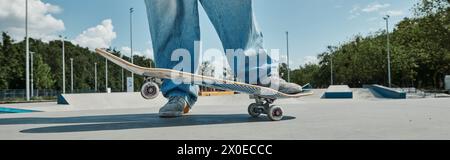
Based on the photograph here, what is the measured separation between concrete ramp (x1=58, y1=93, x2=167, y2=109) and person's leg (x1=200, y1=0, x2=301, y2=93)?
875cm

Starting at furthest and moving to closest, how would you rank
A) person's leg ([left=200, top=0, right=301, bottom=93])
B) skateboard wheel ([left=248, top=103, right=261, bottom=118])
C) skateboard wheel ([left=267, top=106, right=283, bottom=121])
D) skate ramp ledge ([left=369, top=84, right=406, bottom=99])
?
skate ramp ledge ([left=369, top=84, right=406, bottom=99]) < skateboard wheel ([left=248, top=103, right=261, bottom=118]) < person's leg ([left=200, top=0, right=301, bottom=93]) < skateboard wheel ([left=267, top=106, right=283, bottom=121])

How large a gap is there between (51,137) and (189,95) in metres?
3.57

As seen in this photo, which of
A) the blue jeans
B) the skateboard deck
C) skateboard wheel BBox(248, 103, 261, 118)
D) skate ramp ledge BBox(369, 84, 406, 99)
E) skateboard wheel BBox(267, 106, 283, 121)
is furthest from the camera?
skate ramp ledge BBox(369, 84, 406, 99)

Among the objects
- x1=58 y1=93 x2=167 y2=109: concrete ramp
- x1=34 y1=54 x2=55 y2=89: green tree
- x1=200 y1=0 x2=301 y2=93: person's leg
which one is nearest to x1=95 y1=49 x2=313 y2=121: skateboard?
x1=200 y1=0 x2=301 y2=93: person's leg

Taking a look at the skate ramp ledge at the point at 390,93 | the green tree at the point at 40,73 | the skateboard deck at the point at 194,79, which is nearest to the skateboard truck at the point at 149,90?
the skateboard deck at the point at 194,79

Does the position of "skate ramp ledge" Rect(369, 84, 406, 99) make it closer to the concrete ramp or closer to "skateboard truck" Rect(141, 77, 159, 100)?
the concrete ramp

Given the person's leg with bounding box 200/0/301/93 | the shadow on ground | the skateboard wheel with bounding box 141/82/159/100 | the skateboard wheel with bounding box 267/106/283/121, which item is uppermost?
the person's leg with bounding box 200/0/301/93

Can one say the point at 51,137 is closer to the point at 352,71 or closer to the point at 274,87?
the point at 274,87

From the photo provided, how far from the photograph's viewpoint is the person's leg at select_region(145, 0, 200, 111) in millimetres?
8273

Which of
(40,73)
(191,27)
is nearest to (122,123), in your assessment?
(191,27)

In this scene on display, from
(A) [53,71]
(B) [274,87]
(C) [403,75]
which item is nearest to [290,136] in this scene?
(B) [274,87]

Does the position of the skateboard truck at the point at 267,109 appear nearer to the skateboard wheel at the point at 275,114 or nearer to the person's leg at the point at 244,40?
the skateboard wheel at the point at 275,114

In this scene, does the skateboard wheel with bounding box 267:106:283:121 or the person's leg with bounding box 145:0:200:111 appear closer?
the skateboard wheel with bounding box 267:106:283:121

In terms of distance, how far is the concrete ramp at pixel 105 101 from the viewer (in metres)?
16.3
